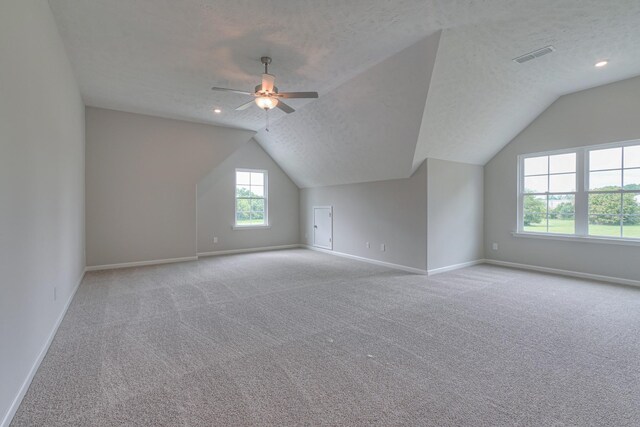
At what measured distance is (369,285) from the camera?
15.0 feet

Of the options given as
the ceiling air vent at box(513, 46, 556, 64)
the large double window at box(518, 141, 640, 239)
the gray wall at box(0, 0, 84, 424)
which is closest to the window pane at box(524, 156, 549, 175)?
the large double window at box(518, 141, 640, 239)

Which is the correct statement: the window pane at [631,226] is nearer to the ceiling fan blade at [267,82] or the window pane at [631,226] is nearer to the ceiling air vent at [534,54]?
the ceiling air vent at [534,54]

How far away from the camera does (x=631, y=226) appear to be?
4551mm

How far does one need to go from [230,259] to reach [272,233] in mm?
1762

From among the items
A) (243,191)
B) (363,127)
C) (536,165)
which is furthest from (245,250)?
(536,165)

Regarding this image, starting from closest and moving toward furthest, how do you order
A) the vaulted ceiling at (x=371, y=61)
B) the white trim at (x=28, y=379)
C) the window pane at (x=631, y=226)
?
the white trim at (x=28, y=379)
the vaulted ceiling at (x=371, y=61)
the window pane at (x=631, y=226)

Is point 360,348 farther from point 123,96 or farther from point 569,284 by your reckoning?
point 123,96

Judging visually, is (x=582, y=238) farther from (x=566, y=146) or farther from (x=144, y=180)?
(x=144, y=180)

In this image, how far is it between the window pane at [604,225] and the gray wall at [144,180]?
7.03m

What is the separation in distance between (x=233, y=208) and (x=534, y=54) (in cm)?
653

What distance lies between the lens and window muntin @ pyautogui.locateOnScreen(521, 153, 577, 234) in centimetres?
522

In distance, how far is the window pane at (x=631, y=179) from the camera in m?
4.52

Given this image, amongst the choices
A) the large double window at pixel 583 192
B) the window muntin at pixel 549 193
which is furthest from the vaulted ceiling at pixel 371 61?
the large double window at pixel 583 192

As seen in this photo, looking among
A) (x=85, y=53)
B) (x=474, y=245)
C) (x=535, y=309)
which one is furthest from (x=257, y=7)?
(x=474, y=245)
